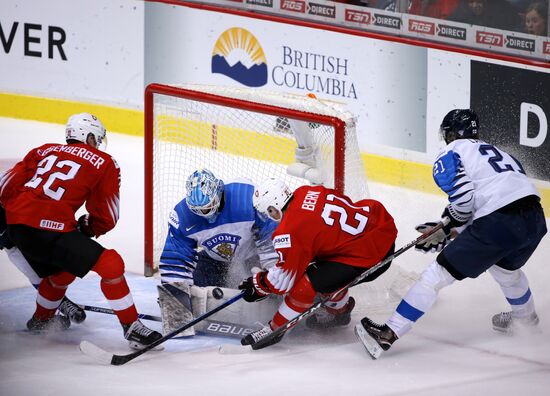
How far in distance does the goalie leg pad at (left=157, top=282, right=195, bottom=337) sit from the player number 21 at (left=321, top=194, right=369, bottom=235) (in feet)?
2.26

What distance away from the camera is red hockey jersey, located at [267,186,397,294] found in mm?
4348

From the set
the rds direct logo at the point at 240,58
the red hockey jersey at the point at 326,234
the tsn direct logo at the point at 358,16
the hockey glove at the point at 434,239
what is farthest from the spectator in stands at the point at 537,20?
the red hockey jersey at the point at 326,234

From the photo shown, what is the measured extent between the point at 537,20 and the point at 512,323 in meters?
2.03

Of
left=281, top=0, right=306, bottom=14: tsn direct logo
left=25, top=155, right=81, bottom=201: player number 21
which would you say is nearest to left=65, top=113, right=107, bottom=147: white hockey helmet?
left=25, top=155, right=81, bottom=201: player number 21

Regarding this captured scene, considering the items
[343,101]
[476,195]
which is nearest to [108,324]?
[476,195]

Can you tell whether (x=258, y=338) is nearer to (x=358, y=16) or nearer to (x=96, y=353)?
(x=96, y=353)

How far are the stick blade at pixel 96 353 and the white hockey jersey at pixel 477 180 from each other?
138 cm

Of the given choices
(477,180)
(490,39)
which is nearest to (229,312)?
(477,180)

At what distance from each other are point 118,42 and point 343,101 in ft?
5.52

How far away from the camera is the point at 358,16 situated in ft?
22.2

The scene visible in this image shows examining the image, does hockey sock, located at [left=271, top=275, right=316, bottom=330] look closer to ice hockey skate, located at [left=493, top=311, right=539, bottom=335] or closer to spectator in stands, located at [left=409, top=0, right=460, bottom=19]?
ice hockey skate, located at [left=493, top=311, right=539, bottom=335]

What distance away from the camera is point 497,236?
4.37m

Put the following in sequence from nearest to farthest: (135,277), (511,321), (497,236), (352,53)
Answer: (497,236) < (511,321) < (135,277) < (352,53)

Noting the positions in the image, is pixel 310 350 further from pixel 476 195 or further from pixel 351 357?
pixel 476 195
